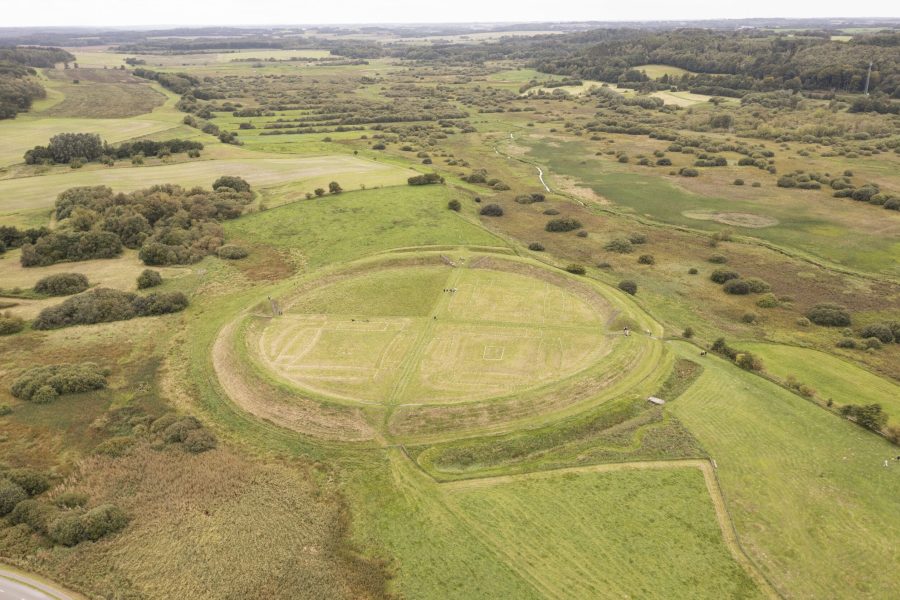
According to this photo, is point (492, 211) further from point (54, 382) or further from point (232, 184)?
point (54, 382)

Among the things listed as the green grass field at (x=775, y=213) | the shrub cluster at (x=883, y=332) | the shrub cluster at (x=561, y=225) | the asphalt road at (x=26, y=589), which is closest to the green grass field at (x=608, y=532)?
the asphalt road at (x=26, y=589)

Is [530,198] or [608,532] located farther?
[530,198]

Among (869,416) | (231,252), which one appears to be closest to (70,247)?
(231,252)

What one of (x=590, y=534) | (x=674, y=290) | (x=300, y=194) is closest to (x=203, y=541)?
(x=590, y=534)

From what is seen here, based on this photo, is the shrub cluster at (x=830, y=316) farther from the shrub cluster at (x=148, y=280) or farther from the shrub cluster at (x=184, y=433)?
the shrub cluster at (x=148, y=280)

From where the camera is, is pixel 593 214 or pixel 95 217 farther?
pixel 593 214

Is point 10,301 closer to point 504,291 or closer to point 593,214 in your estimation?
point 504,291

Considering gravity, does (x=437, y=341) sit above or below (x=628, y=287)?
below
